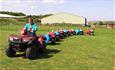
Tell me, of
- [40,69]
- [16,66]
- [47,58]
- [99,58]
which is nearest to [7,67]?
[16,66]

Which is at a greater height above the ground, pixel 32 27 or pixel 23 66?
pixel 32 27

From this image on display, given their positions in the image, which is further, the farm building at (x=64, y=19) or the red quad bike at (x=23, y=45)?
the farm building at (x=64, y=19)

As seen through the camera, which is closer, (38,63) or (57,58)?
(38,63)

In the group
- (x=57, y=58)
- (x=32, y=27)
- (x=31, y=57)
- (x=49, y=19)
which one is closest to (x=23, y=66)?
(x=31, y=57)

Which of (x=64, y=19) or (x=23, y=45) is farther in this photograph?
(x=64, y=19)

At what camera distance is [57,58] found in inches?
574

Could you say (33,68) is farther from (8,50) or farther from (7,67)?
(8,50)

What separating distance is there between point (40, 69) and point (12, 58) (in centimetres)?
285

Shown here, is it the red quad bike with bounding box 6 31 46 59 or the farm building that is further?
the farm building

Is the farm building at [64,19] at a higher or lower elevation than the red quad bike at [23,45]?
lower

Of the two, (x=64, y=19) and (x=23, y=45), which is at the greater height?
(x=23, y=45)

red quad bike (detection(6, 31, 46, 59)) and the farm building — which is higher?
red quad bike (detection(6, 31, 46, 59))

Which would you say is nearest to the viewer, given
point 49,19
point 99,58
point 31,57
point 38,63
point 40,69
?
point 40,69

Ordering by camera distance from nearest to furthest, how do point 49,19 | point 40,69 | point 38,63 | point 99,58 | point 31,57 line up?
1. point 40,69
2. point 38,63
3. point 31,57
4. point 99,58
5. point 49,19
